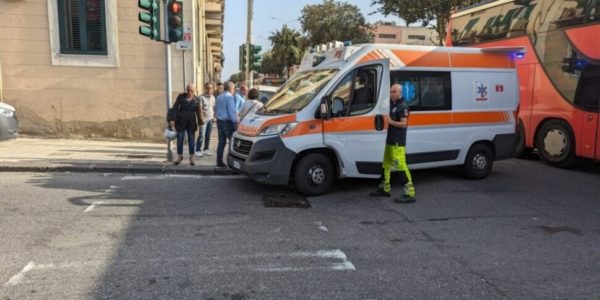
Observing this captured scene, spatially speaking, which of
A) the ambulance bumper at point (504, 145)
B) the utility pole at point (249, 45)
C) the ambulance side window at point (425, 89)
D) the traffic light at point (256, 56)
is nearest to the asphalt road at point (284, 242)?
the ambulance bumper at point (504, 145)

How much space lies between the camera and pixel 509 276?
427 centimetres

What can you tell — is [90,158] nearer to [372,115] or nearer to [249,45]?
[372,115]

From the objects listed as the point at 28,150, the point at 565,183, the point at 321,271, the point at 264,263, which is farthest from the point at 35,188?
the point at 565,183

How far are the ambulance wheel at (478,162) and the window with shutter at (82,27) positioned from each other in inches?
372

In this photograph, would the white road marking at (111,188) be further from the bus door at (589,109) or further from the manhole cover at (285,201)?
the bus door at (589,109)

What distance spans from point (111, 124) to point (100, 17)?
2795 millimetres

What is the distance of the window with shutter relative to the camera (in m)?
12.1

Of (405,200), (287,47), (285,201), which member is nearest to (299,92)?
(285,201)

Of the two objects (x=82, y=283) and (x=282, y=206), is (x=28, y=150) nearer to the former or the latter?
(x=282, y=206)

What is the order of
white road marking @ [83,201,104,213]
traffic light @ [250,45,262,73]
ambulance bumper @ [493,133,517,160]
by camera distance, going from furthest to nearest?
traffic light @ [250,45,262,73], ambulance bumper @ [493,133,517,160], white road marking @ [83,201,104,213]

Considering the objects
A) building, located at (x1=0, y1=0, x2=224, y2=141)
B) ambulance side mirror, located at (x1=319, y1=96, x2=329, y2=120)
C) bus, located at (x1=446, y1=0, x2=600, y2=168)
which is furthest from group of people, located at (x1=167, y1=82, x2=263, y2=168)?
bus, located at (x1=446, y1=0, x2=600, y2=168)

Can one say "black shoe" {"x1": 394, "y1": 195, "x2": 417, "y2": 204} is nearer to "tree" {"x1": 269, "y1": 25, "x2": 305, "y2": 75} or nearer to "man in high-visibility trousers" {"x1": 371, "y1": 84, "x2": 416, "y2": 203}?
"man in high-visibility trousers" {"x1": 371, "y1": 84, "x2": 416, "y2": 203}

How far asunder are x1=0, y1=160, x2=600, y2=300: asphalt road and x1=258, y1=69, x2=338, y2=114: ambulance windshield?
1313mm

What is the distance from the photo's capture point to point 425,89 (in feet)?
25.8
